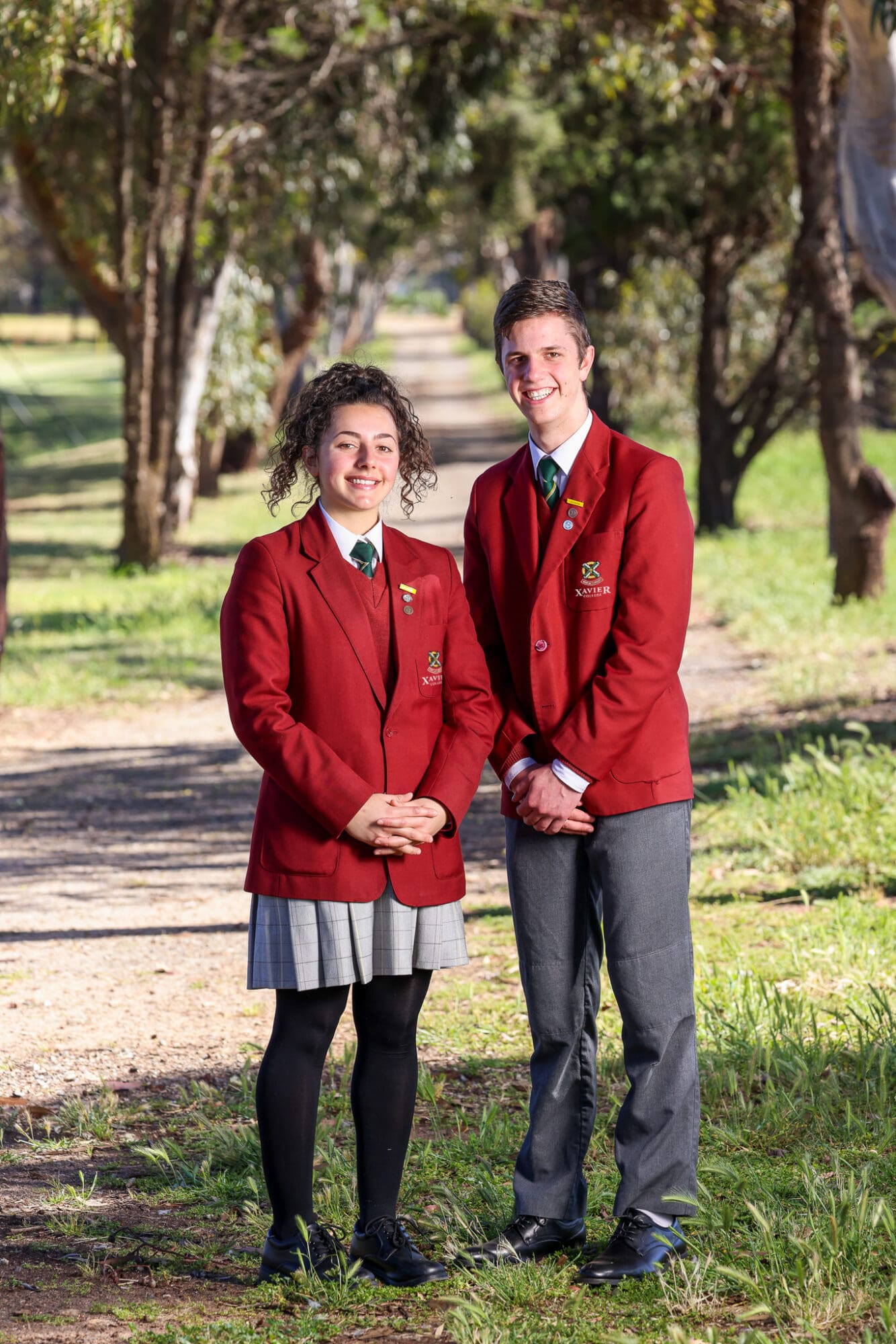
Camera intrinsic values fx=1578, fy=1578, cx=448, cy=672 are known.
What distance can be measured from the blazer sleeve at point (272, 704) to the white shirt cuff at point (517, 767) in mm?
355

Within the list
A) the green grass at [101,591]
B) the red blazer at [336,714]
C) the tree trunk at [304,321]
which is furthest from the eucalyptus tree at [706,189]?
the red blazer at [336,714]

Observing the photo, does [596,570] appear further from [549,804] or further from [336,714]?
[336,714]

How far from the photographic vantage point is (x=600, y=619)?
11.4 feet

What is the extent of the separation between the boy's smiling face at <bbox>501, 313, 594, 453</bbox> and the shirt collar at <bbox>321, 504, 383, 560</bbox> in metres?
0.43

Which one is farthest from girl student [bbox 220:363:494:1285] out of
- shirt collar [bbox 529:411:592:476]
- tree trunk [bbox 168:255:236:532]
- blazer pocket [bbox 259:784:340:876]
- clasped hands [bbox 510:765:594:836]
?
tree trunk [bbox 168:255:236:532]

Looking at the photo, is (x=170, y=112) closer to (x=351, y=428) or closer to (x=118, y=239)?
(x=118, y=239)

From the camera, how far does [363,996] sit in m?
3.51

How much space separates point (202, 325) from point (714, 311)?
257 inches

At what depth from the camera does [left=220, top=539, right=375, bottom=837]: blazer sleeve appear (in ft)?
10.7

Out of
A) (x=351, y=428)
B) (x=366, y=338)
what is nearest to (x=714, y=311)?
(x=351, y=428)

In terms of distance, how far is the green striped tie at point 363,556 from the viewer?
350 cm

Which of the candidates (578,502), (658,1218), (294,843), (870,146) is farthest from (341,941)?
(870,146)

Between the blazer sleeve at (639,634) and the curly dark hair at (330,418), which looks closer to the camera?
the blazer sleeve at (639,634)

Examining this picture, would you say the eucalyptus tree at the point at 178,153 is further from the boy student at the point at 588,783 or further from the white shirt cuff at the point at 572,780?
the white shirt cuff at the point at 572,780
